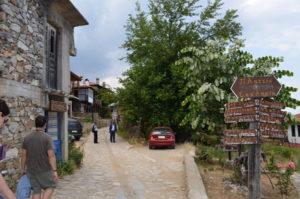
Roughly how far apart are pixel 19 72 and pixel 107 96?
12.6m

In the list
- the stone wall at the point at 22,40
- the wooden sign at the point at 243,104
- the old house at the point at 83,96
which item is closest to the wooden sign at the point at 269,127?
the wooden sign at the point at 243,104

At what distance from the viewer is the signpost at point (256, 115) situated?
181 inches

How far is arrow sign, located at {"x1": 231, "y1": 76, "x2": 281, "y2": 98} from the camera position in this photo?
184 inches

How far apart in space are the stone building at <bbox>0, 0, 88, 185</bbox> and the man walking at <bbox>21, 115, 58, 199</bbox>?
193 cm

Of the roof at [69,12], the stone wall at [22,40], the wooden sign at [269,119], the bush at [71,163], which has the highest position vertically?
the roof at [69,12]

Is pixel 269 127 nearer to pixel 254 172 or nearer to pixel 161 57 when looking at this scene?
pixel 254 172

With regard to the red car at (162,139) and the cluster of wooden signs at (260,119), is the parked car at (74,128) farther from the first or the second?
the cluster of wooden signs at (260,119)

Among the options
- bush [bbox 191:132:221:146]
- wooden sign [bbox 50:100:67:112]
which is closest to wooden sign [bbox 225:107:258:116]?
wooden sign [bbox 50:100:67:112]

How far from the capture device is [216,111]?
20.6 feet

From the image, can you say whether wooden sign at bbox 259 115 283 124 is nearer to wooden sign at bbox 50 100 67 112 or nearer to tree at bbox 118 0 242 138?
wooden sign at bbox 50 100 67 112

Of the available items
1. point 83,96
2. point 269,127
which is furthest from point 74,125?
point 83,96

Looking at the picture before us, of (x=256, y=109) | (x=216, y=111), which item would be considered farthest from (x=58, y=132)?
(x=256, y=109)

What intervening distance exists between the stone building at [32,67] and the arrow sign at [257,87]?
16.4 ft

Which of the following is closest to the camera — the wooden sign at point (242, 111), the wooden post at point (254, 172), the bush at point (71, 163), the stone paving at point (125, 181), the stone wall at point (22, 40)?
the wooden sign at point (242, 111)
